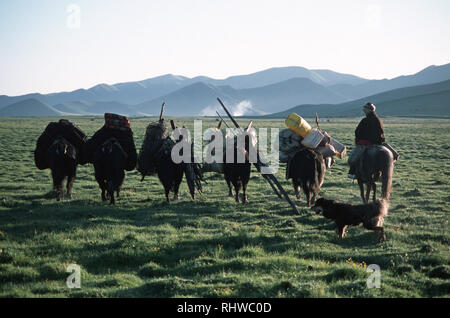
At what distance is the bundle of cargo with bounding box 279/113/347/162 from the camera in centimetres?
1241

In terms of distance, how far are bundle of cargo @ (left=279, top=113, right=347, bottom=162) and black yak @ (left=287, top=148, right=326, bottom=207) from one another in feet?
1.68

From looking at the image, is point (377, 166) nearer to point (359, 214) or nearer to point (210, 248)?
point (359, 214)

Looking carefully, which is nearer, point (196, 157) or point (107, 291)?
point (107, 291)

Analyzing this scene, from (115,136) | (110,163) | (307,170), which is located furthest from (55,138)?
(307,170)

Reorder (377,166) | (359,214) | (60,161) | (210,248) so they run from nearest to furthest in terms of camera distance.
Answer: (210,248) → (359,214) → (377,166) → (60,161)

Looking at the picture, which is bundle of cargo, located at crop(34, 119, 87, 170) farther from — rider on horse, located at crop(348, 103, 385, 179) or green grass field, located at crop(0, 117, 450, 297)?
rider on horse, located at crop(348, 103, 385, 179)

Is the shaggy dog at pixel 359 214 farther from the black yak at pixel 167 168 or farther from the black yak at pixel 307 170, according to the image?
the black yak at pixel 167 168

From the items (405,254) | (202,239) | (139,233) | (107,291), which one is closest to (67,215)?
(139,233)

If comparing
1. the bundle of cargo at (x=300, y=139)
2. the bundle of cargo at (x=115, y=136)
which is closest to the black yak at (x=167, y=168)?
the bundle of cargo at (x=115, y=136)

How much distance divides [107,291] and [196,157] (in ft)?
25.5

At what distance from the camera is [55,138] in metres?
12.8

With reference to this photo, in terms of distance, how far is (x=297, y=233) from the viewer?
9086 millimetres

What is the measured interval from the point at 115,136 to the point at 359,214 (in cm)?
823
